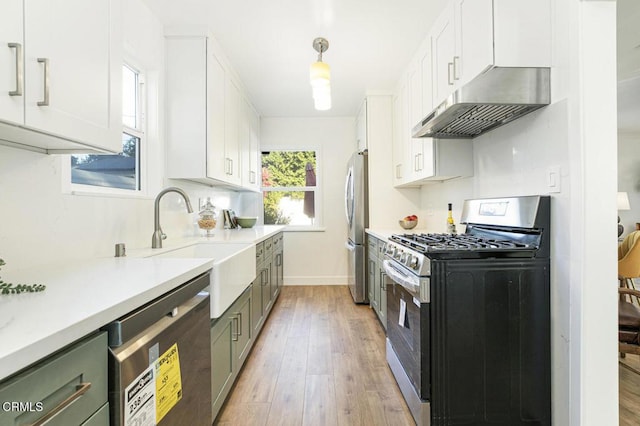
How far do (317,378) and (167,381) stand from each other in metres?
1.37

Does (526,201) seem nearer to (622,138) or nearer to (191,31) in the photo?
(191,31)

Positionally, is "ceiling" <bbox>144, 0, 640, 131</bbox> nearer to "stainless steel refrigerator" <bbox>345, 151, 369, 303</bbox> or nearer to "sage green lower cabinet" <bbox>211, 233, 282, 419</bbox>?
"stainless steel refrigerator" <bbox>345, 151, 369, 303</bbox>

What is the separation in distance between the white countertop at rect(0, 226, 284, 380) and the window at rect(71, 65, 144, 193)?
1.85 ft

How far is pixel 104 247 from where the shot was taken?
1.67 meters

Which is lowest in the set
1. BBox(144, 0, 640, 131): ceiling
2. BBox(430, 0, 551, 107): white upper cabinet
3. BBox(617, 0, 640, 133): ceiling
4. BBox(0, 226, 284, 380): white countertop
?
BBox(0, 226, 284, 380): white countertop

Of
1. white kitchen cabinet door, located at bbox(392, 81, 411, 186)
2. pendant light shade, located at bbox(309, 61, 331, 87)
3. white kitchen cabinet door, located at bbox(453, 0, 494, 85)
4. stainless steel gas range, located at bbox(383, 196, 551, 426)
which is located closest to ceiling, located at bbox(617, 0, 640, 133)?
white kitchen cabinet door, located at bbox(453, 0, 494, 85)

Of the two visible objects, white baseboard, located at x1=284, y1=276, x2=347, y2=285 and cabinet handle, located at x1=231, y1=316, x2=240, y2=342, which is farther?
white baseboard, located at x1=284, y1=276, x2=347, y2=285

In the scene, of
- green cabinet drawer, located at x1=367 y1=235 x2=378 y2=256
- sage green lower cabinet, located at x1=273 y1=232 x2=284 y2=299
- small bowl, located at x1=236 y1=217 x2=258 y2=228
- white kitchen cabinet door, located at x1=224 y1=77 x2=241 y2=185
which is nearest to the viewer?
white kitchen cabinet door, located at x1=224 y1=77 x2=241 y2=185

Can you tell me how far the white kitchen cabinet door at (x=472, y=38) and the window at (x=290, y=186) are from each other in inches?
124

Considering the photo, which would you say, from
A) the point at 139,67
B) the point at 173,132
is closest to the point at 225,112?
the point at 173,132

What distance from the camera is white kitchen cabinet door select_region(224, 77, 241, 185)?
2.92 m

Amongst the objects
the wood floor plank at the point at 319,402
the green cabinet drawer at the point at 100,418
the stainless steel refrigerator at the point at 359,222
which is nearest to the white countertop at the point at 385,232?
the stainless steel refrigerator at the point at 359,222

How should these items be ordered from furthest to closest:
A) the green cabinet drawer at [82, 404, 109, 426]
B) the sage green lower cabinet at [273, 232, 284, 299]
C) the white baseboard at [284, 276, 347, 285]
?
the white baseboard at [284, 276, 347, 285]
the sage green lower cabinet at [273, 232, 284, 299]
the green cabinet drawer at [82, 404, 109, 426]

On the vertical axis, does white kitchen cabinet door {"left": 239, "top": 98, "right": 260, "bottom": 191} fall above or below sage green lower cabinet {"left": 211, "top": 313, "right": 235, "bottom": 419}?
above
